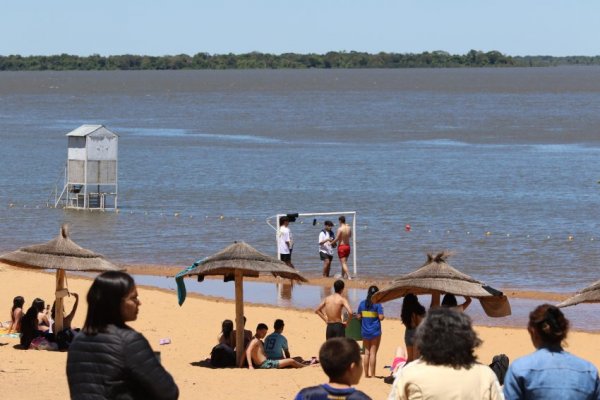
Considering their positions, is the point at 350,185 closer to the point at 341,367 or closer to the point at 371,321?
the point at 371,321

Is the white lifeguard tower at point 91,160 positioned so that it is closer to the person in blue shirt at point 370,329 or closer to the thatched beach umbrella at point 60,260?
the thatched beach umbrella at point 60,260

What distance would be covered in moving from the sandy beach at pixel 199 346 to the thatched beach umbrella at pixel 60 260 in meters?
0.85

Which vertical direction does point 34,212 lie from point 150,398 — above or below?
below

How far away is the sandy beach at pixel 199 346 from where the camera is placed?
482 inches

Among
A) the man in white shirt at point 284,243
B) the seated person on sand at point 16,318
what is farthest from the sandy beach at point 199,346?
the man in white shirt at point 284,243

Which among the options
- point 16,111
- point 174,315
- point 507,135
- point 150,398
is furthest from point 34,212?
point 16,111

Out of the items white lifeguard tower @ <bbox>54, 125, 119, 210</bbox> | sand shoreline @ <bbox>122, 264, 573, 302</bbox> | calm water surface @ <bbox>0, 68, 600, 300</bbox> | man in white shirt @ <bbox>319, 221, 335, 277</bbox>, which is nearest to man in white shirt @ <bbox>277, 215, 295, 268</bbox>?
sand shoreline @ <bbox>122, 264, 573, 302</bbox>

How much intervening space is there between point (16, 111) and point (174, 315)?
88262mm

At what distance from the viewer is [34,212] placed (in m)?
36.6

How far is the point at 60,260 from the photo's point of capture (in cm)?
1514

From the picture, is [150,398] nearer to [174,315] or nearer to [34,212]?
[174,315]

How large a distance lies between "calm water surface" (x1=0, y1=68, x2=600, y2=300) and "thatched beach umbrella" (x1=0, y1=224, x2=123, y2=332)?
10307 millimetres

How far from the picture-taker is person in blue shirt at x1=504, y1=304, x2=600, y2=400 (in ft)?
18.1

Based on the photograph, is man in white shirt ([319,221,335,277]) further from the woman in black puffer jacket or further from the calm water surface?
the woman in black puffer jacket
